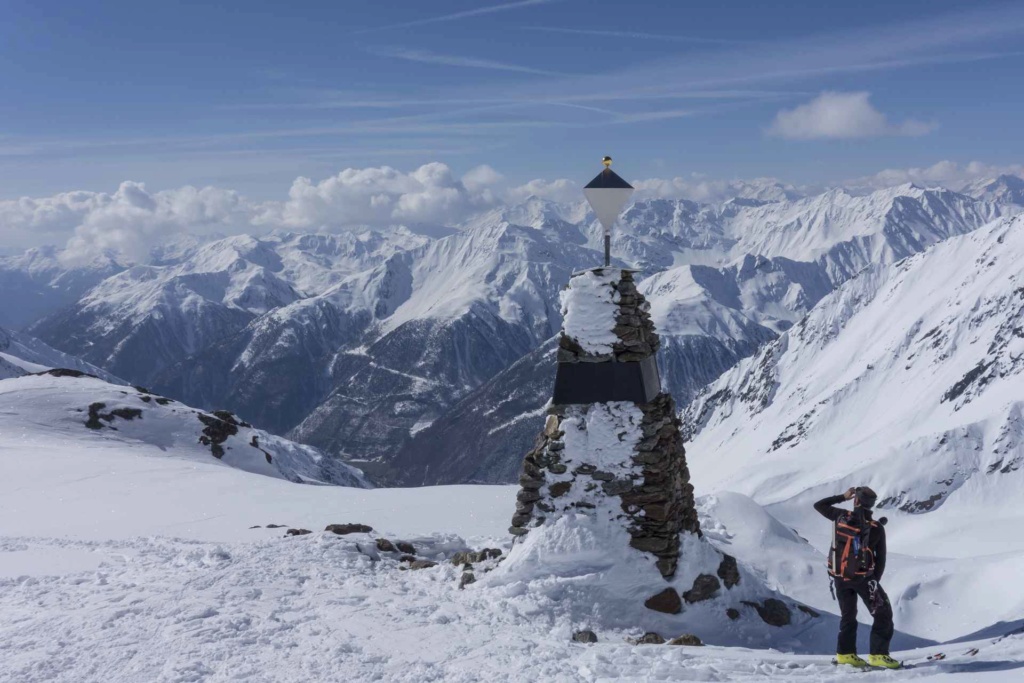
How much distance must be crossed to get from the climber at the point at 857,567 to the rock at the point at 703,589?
4259 millimetres

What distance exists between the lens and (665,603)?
15.3 meters

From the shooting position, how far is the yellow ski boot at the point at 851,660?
10.8m

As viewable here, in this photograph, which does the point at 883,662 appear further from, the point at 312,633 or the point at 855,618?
the point at 312,633

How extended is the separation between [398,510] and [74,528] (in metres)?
9.78

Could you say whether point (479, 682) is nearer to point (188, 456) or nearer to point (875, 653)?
point (875, 653)

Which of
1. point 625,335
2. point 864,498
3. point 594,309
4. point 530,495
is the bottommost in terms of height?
point 530,495

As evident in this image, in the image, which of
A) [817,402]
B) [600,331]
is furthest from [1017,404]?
[600,331]

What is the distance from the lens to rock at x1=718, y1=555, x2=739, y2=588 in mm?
16266

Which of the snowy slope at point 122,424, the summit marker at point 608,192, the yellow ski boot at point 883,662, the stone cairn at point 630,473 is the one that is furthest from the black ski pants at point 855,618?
the snowy slope at point 122,424

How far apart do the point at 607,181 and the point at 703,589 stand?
9.15 meters

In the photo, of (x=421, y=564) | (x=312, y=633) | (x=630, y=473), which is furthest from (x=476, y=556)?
(x=312, y=633)

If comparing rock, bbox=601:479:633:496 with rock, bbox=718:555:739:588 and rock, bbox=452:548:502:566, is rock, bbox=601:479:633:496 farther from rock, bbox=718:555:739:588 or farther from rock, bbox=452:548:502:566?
rock, bbox=452:548:502:566

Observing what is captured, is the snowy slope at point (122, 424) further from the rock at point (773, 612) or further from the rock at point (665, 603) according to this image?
the rock at point (773, 612)

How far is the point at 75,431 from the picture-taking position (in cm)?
5347
